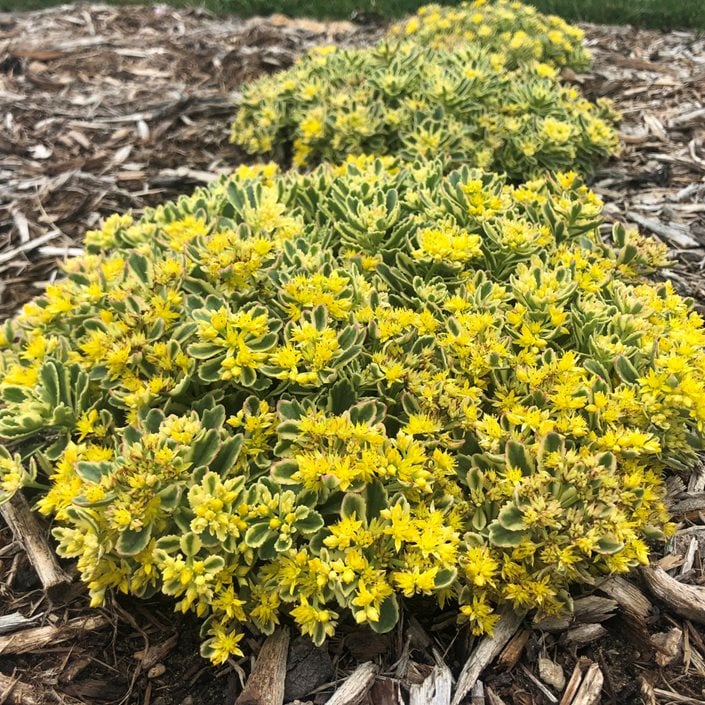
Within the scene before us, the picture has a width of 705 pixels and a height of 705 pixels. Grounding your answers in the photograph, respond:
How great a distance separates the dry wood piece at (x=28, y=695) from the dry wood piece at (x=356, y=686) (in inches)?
32.0

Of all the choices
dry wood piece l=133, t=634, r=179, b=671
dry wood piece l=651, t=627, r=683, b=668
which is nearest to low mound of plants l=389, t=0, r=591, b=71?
dry wood piece l=651, t=627, r=683, b=668

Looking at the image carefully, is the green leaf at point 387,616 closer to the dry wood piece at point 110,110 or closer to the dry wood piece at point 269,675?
the dry wood piece at point 269,675

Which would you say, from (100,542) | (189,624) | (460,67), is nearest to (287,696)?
(189,624)

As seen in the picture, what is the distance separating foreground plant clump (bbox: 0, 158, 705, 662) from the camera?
1.99 m

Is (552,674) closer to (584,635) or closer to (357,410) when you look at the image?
(584,635)

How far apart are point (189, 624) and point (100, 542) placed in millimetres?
480

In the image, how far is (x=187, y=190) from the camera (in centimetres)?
440

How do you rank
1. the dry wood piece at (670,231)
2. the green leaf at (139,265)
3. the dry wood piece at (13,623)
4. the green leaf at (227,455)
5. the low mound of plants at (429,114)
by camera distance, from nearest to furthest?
the green leaf at (227,455) < the dry wood piece at (13,623) < the green leaf at (139,265) < the dry wood piece at (670,231) < the low mound of plants at (429,114)

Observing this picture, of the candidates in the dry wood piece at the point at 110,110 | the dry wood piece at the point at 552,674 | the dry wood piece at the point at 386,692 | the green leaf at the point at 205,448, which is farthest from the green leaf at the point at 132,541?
the dry wood piece at the point at 110,110

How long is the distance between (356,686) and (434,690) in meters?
0.23

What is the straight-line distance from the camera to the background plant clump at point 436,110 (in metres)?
3.84

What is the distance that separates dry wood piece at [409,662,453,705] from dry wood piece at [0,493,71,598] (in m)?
1.26

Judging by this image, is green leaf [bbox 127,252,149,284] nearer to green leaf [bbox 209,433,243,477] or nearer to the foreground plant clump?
the foreground plant clump

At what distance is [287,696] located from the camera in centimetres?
203
